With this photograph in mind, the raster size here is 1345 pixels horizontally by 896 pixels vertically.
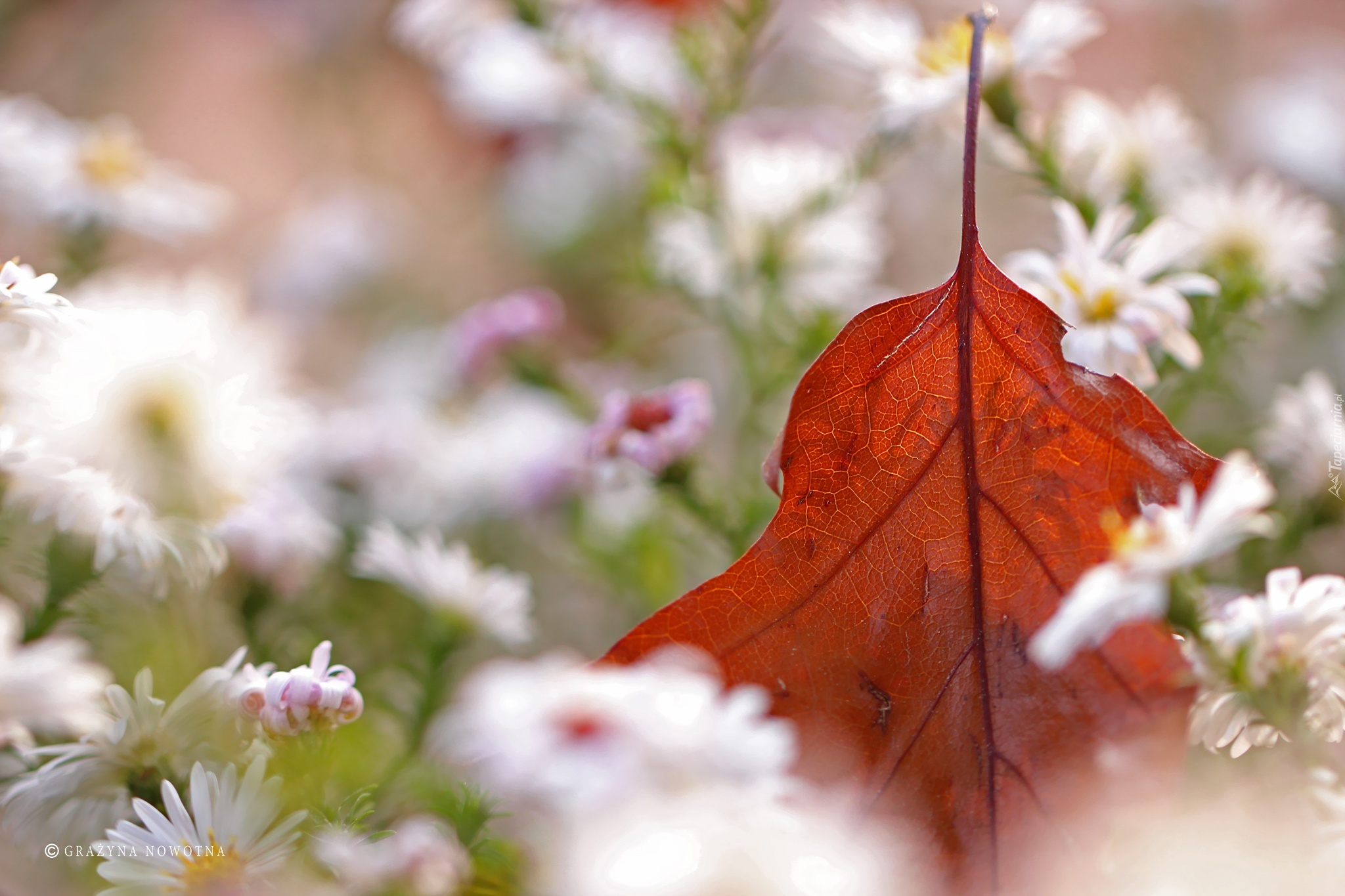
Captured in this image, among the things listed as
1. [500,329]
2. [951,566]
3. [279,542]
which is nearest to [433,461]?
[500,329]

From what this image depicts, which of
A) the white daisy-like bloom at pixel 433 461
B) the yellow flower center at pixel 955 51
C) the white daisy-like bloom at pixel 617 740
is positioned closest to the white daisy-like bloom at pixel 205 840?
the white daisy-like bloom at pixel 617 740

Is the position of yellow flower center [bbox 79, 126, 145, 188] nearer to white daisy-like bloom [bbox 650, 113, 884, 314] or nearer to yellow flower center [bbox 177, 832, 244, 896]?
white daisy-like bloom [bbox 650, 113, 884, 314]

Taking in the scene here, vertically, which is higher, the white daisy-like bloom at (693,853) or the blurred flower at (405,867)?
the blurred flower at (405,867)

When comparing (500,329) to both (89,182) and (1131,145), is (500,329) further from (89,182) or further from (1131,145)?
(1131,145)

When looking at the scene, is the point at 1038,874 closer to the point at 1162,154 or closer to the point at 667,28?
the point at 1162,154

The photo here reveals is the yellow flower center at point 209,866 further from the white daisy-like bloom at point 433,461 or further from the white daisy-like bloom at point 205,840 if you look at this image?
the white daisy-like bloom at point 433,461

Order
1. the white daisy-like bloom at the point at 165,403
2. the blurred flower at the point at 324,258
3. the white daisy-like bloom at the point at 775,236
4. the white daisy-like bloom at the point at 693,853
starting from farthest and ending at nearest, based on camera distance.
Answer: the blurred flower at the point at 324,258, the white daisy-like bloom at the point at 775,236, the white daisy-like bloom at the point at 165,403, the white daisy-like bloom at the point at 693,853

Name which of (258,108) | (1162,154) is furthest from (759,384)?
(258,108)
